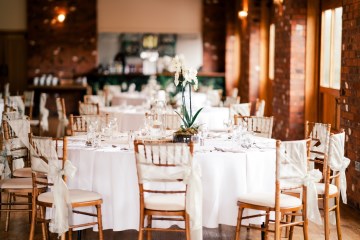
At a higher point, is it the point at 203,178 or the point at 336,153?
the point at 336,153

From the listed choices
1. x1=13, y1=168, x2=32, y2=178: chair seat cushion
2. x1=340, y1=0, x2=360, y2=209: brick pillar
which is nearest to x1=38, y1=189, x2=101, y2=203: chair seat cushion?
x1=13, y1=168, x2=32, y2=178: chair seat cushion

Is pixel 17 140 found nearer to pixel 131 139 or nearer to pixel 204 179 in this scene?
pixel 131 139

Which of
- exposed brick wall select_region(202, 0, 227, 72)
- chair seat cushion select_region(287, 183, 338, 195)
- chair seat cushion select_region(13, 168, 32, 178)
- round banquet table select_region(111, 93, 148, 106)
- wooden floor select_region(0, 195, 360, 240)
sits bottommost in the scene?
wooden floor select_region(0, 195, 360, 240)

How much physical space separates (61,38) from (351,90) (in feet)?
34.6

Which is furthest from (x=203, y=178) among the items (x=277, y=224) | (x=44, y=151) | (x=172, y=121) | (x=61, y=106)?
(x=61, y=106)

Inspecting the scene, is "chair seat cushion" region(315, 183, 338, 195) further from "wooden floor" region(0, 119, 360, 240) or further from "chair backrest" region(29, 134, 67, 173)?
"chair backrest" region(29, 134, 67, 173)

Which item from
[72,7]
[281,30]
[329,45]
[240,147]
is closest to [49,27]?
[72,7]

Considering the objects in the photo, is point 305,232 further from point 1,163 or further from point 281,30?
point 281,30

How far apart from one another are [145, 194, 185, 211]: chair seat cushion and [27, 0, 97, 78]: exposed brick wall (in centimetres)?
1178

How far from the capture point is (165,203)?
16.9 ft

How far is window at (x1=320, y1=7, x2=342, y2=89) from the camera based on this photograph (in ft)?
29.6

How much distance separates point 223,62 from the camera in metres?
17.0

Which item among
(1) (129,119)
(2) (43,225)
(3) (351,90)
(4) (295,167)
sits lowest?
(2) (43,225)

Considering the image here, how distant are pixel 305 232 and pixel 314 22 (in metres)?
5.24
